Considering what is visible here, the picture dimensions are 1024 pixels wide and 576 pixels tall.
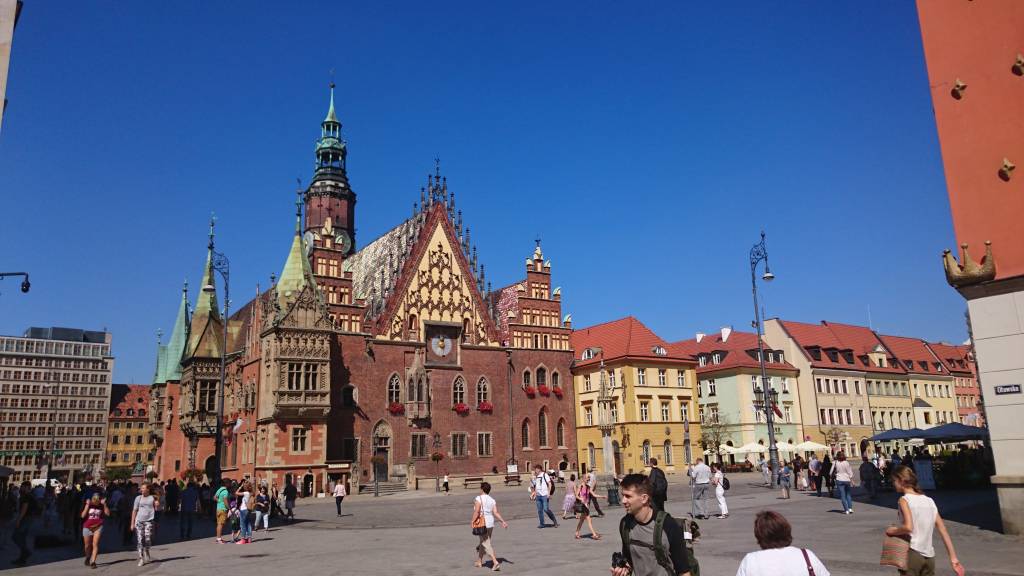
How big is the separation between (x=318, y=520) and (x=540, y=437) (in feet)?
103

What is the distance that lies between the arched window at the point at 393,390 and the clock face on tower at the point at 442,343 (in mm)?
3024

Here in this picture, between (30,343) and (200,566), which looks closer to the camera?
(200,566)

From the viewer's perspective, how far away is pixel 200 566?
1697 cm

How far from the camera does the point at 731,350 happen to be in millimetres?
68438

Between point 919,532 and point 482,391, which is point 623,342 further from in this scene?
point 919,532

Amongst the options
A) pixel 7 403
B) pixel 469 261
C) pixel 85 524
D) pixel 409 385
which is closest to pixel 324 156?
pixel 469 261

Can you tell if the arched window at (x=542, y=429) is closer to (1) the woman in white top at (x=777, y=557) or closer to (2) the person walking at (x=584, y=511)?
(2) the person walking at (x=584, y=511)

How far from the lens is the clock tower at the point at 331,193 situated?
229 feet

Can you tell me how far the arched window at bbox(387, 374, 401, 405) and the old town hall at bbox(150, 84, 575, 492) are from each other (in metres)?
0.08

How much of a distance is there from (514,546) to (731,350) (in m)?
→ 54.4

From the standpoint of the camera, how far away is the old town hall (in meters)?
47.8

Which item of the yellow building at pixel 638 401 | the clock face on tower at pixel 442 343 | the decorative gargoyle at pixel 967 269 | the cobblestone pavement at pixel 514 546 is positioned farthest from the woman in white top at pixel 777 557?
the yellow building at pixel 638 401

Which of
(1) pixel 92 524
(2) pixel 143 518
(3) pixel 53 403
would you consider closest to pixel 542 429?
(2) pixel 143 518

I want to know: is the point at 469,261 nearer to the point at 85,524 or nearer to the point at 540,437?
the point at 540,437
